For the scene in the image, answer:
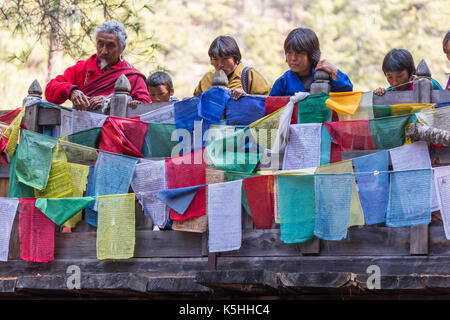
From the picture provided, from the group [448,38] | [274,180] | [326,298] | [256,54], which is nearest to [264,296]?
[326,298]

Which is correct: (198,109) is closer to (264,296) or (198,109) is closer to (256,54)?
(264,296)

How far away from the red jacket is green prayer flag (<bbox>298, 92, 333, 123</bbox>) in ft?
6.03

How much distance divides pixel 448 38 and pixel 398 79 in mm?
579

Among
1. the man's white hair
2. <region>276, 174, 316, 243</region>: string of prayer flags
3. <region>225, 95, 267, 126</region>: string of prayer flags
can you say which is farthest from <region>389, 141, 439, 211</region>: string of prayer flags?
the man's white hair

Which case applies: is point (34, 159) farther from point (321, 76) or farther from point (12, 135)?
point (321, 76)

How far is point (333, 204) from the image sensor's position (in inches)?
228

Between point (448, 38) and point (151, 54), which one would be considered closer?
point (448, 38)

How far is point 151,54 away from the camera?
42.0ft

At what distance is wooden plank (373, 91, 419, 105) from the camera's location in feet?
19.7

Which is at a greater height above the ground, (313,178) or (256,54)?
(256,54)

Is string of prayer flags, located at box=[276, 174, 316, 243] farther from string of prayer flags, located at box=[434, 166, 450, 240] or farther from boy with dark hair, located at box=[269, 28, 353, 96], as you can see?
boy with dark hair, located at box=[269, 28, 353, 96]

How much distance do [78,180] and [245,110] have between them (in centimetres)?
158

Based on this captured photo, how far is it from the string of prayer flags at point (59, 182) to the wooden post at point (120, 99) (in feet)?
2.15
